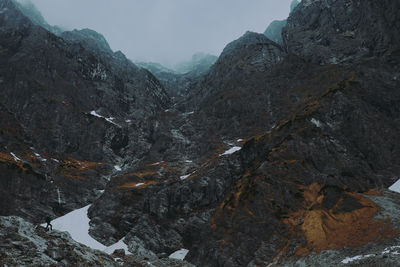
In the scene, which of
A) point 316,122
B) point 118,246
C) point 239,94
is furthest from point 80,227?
point 239,94

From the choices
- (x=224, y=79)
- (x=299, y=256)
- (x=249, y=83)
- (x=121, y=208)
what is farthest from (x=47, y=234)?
(x=224, y=79)

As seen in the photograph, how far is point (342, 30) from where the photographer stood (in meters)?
150

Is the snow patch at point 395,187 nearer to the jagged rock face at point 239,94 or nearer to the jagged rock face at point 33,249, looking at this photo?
the jagged rock face at point 239,94

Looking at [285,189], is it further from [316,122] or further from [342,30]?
[342,30]

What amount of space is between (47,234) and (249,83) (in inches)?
5535

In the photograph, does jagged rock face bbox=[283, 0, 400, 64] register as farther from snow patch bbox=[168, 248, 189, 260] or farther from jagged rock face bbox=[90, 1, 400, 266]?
snow patch bbox=[168, 248, 189, 260]

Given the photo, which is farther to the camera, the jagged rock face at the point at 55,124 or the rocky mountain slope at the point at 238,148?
the jagged rock face at the point at 55,124

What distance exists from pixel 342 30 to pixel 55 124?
148648 millimetres

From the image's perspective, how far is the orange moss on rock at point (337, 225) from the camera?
48.2 metres

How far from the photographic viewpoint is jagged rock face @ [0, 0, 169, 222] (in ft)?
317

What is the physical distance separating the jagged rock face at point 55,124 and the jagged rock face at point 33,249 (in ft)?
219

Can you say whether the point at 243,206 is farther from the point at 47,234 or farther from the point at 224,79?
the point at 224,79

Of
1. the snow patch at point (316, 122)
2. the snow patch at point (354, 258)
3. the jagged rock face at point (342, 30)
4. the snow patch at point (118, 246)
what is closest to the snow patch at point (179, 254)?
the snow patch at point (118, 246)

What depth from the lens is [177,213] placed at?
3204 inches
